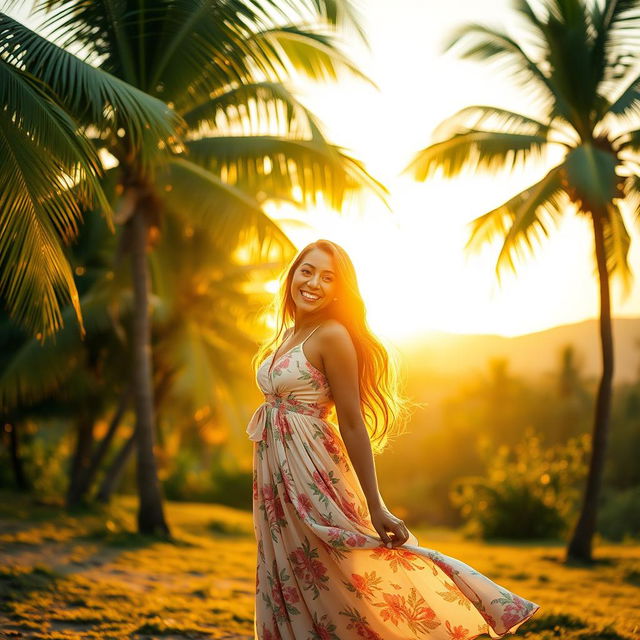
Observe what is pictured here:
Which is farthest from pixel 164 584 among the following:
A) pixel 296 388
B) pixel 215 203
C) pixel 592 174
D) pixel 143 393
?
pixel 592 174

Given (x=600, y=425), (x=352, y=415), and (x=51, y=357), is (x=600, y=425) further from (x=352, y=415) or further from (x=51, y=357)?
(x=51, y=357)

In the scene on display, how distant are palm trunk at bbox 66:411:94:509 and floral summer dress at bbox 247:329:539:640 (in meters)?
12.0

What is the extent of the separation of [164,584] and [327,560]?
4304 mm

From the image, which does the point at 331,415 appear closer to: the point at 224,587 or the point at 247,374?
the point at 224,587

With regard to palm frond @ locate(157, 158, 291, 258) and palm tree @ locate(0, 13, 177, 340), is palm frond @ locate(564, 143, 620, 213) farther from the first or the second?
palm tree @ locate(0, 13, 177, 340)

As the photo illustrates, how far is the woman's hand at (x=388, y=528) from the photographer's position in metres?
2.97

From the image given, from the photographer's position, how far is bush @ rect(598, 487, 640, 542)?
73.0ft

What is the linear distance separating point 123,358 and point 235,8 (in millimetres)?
9537

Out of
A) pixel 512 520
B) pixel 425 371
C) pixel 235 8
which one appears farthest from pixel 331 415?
pixel 425 371

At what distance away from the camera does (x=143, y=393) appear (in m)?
10.2

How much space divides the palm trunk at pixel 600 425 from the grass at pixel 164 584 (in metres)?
0.39

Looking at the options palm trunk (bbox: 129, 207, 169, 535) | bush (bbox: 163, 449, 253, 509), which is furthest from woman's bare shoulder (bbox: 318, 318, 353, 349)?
bush (bbox: 163, 449, 253, 509)

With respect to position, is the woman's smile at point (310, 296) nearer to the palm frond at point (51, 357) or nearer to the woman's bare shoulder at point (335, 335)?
the woman's bare shoulder at point (335, 335)

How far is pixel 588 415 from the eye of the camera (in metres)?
40.7
